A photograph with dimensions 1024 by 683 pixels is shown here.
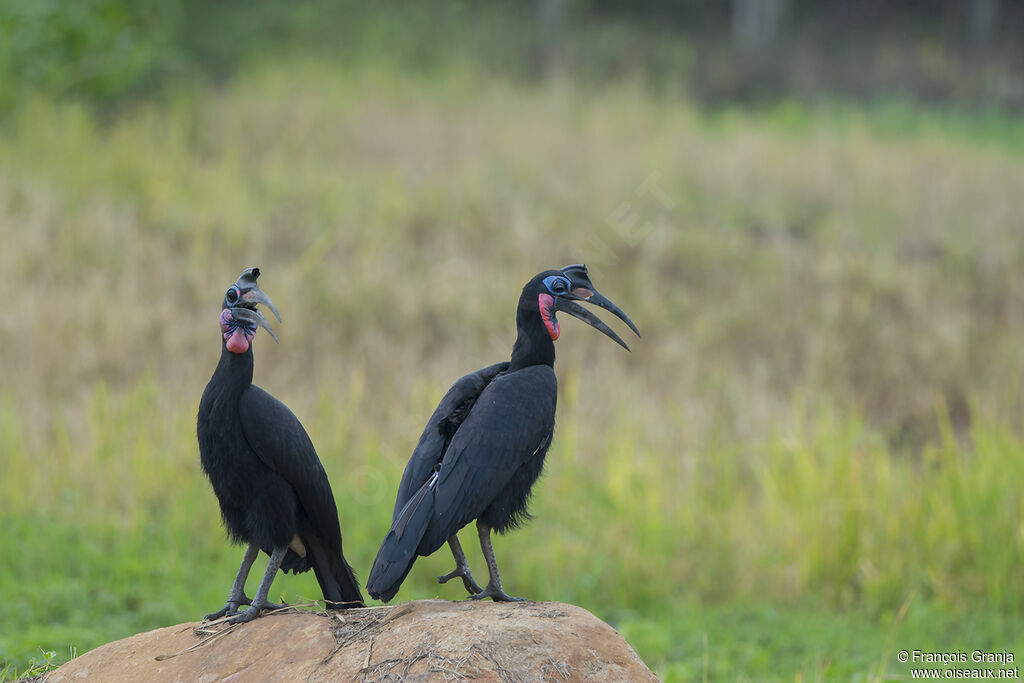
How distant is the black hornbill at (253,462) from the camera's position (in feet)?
10.9

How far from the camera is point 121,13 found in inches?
668

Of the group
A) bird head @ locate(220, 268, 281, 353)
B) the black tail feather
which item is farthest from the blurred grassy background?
bird head @ locate(220, 268, 281, 353)

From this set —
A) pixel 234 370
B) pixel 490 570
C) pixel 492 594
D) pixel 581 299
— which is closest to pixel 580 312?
pixel 581 299

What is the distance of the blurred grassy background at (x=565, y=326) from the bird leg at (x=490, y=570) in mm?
1034

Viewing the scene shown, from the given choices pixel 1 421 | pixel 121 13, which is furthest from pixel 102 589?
pixel 121 13

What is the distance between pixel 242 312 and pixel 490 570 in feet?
3.76

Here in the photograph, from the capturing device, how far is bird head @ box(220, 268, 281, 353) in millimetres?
3232

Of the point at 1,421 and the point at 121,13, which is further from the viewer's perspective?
the point at 121,13

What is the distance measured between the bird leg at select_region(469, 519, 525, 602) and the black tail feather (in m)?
0.24

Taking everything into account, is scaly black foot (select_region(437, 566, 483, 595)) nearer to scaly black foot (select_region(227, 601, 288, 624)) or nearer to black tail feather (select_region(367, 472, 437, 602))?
black tail feather (select_region(367, 472, 437, 602))

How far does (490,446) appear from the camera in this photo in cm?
327

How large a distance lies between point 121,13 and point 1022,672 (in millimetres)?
16126

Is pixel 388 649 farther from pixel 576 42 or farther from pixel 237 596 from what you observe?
pixel 576 42

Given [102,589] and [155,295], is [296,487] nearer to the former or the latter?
[102,589]
